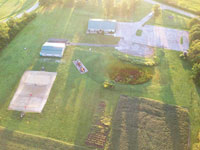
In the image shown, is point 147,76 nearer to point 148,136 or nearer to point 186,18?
point 148,136

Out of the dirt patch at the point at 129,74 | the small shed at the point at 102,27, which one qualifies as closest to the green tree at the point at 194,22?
the small shed at the point at 102,27

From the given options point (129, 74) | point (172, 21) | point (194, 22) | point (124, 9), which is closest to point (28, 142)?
point (129, 74)

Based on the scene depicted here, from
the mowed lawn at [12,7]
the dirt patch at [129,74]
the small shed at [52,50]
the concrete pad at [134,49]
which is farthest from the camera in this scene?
the mowed lawn at [12,7]

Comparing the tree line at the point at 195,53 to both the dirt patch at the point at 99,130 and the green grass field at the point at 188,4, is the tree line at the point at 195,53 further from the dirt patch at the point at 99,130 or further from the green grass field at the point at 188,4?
the dirt patch at the point at 99,130

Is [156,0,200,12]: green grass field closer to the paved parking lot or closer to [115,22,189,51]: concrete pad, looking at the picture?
[115,22,189,51]: concrete pad

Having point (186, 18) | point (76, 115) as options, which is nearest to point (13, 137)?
point (76, 115)

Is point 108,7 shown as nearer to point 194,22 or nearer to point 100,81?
point 194,22
